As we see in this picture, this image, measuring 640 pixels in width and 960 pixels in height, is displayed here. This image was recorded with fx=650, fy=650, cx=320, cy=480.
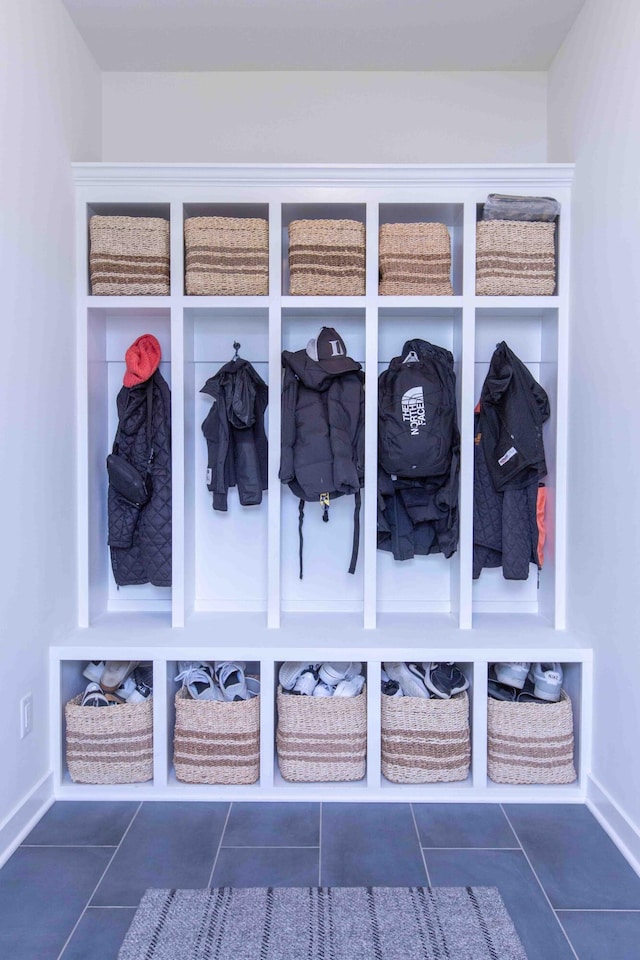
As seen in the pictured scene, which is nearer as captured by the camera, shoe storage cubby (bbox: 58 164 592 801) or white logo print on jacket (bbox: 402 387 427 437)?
shoe storage cubby (bbox: 58 164 592 801)

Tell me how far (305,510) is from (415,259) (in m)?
1.17

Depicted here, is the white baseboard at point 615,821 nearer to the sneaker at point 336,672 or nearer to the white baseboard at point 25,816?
the sneaker at point 336,672

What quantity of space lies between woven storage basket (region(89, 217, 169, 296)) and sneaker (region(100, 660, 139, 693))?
57.5 inches

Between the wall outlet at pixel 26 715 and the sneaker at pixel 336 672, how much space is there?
1026mm

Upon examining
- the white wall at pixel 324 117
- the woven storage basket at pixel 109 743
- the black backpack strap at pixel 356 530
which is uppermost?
the white wall at pixel 324 117

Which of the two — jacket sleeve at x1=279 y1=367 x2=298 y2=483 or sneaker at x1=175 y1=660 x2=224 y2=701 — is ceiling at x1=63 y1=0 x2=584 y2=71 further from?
sneaker at x1=175 y1=660 x2=224 y2=701

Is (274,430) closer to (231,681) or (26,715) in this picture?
(231,681)

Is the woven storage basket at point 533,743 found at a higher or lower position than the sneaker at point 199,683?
lower

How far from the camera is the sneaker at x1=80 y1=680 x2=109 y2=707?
94.9 inches

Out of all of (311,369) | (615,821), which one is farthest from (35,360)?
(615,821)

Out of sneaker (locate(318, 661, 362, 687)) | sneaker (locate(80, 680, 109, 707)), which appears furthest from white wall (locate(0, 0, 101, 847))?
sneaker (locate(318, 661, 362, 687))

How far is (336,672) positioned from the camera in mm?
2484

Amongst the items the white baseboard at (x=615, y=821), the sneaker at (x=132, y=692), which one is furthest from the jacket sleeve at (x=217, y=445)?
the white baseboard at (x=615, y=821)

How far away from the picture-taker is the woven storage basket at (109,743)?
7.79 ft
